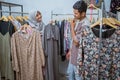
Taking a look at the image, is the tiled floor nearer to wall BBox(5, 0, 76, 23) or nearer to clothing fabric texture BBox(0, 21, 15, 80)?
wall BBox(5, 0, 76, 23)

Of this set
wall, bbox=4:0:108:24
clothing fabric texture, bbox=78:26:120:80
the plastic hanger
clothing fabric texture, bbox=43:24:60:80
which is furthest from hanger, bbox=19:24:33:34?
wall, bbox=4:0:108:24

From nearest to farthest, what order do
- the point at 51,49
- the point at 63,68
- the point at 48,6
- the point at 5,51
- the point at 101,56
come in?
the point at 101,56
the point at 5,51
the point at 51,49
the point at 63,68
the point at 48,6

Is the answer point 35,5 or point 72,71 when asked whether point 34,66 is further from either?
point 35,5

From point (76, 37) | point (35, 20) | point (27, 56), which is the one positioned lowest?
point (27, 56)

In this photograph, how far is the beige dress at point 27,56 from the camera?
2.71m

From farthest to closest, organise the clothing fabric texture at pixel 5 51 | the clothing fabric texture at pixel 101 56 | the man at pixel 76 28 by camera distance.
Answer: the clothing fabric texture at pixel 5 51 → the man at pixel 76 28 → the clothing fabric texture at pixel 101 56

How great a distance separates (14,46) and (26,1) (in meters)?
2.02

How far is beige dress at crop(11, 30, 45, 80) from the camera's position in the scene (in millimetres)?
2711

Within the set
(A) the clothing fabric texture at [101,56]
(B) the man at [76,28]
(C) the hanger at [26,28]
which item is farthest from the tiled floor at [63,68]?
(A) the clothing fabric texture at [101,56]

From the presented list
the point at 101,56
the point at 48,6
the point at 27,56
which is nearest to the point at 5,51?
the point at 27,56

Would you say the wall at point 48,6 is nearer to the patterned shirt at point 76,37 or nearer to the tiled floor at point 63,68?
the tiled floor at point 63,68

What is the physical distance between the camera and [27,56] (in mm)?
2773

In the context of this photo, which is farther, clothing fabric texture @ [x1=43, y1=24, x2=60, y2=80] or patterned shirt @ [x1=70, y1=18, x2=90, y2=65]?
clothing fabric texture @ [x1=43, y1=24, x2=60, y2=80]

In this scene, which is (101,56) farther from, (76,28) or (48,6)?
(48,6)
